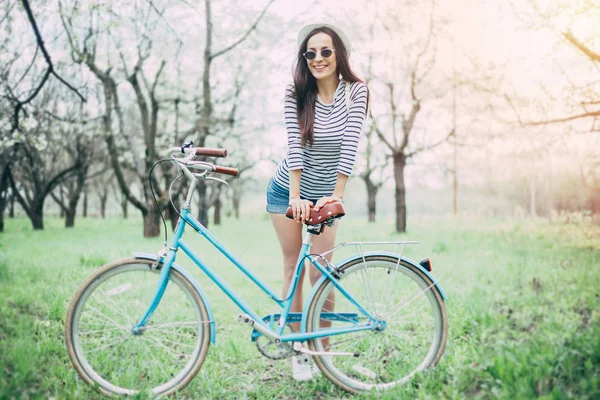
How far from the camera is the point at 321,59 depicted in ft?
8.74

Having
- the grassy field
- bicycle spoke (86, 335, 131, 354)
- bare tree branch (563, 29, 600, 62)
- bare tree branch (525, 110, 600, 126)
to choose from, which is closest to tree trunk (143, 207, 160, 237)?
the grassy field

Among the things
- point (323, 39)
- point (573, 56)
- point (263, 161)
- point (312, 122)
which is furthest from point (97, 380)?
point (263, 161)

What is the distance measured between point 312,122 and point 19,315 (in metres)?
3.02

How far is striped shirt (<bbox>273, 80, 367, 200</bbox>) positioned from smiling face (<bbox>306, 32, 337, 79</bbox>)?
136 millimetres

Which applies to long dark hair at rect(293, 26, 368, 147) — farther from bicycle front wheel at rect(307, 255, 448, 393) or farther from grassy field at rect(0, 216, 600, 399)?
grassy field at rect(0, 216, 600, 399)

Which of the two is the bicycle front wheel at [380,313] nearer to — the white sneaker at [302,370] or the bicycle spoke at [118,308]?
the white sneaker at [302,370]

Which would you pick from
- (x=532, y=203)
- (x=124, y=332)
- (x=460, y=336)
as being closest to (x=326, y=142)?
(x=124, y=332)

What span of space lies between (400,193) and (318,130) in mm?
10054

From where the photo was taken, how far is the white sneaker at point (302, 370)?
9.32 ft

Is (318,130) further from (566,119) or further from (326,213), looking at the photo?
(566,119)

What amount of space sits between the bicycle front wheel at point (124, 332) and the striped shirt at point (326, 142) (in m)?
0.95

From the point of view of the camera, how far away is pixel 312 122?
8.66ft

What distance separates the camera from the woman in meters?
2.61

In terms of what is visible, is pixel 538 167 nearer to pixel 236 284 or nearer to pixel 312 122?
pixel 236 284
